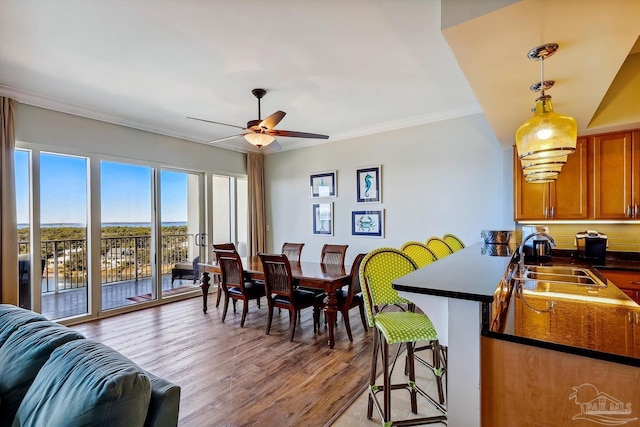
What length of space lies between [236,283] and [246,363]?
120 centimetres

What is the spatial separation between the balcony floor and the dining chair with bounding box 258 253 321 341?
2.53 meters

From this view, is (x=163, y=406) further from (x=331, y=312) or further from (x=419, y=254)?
(x=331, y=312)

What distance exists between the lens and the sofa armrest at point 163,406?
904mm

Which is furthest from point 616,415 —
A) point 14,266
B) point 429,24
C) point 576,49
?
point 14,266

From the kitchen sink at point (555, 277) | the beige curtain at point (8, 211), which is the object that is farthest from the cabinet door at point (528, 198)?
the beige curtain at point (8, 211)

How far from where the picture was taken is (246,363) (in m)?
2.74

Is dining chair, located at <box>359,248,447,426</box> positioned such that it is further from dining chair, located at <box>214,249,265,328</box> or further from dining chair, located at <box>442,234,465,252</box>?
dining chair, located at <box>214,249,265,328</box>

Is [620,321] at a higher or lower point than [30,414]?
higher

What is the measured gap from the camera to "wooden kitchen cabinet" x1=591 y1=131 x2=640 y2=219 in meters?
2.89

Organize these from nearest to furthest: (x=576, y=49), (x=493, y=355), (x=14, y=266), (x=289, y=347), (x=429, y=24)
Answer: (x=493, y=355) → (x=576, y=49) → (x=429, y=24) → (x=289, y=347) → (x=14, y=266)

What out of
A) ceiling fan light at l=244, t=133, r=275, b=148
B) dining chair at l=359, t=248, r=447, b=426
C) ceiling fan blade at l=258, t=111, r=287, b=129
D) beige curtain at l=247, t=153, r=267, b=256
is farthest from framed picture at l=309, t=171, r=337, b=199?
dining chair at l=359, t=248, r=447, b=426

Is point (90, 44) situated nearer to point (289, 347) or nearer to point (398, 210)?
point (289, 347)

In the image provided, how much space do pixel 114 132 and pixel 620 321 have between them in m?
5.40

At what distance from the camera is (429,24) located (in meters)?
2.23
